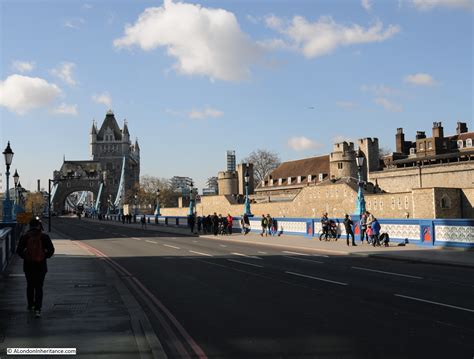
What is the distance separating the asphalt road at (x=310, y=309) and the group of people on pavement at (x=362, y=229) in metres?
8.34

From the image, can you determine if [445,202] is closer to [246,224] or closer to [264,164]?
[246,224]

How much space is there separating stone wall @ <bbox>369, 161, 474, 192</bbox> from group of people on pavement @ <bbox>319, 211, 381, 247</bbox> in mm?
41339

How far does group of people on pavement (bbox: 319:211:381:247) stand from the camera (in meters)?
28.0

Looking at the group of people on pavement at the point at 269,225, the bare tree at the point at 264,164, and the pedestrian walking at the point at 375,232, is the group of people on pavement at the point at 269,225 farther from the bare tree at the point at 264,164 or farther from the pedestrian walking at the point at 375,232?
the bare tree at the point at 264,164

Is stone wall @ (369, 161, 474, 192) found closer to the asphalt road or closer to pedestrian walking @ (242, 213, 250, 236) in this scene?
pedestrian walking @ (242, 213, 250, 236)

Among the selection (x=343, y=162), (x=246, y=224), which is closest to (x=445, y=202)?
(x=246, y=224)

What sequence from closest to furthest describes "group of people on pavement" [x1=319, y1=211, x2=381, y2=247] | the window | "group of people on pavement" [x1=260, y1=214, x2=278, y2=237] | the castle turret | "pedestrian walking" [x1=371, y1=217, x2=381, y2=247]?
"pedestrian walking" [x1=371, y1=217, x2=381, y2=247], "group of people on pavement" [x1=319, y1=211, x2=381, y2=247], "group of people on pavement" [x1=260, y1=214, x2=278, y2=237], the window, the castle turret

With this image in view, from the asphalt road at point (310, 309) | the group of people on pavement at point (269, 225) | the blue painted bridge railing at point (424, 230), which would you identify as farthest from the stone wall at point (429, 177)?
the asphalt road at point (310, 309)

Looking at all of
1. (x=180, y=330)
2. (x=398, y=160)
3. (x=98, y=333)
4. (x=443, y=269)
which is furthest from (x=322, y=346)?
(x=398, y=160)

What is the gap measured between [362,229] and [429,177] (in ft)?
159

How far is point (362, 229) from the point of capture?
30266mm

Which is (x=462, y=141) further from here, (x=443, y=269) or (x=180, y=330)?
(x=180, y=330)

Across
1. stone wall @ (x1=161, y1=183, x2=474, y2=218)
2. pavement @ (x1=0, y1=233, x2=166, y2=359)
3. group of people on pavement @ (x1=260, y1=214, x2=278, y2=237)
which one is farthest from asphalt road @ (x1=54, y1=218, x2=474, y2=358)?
stone wall @ (x1=161, y1=183, x2=474, y2=218)

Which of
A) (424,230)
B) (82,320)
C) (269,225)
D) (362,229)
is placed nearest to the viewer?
(82,320)
